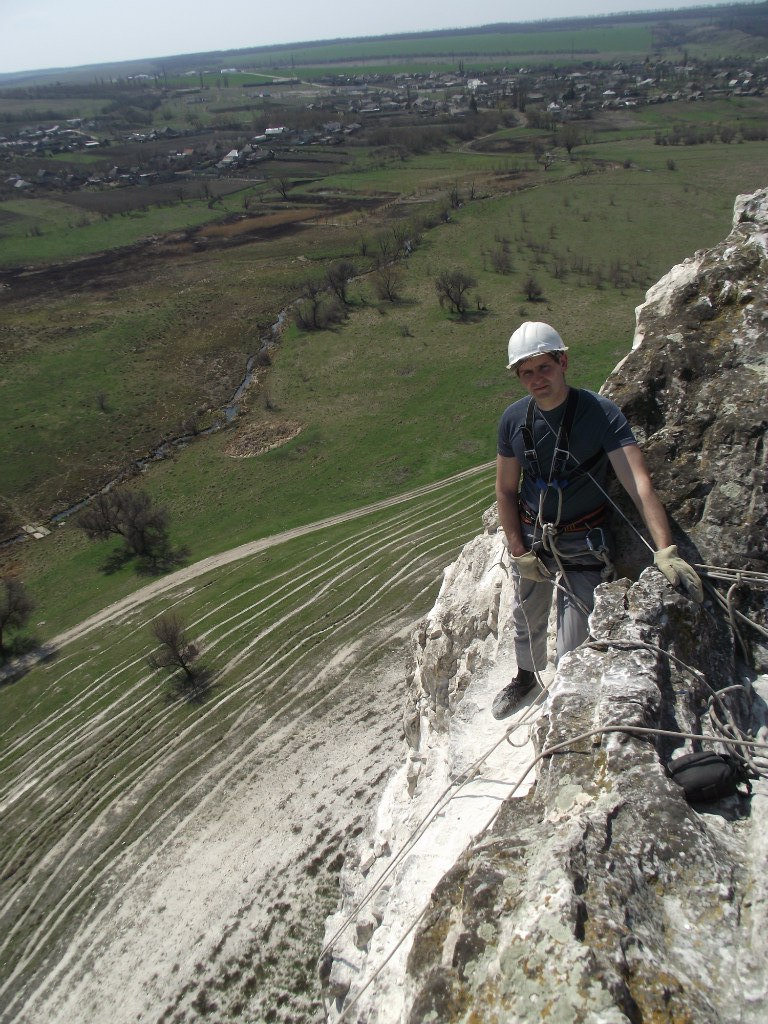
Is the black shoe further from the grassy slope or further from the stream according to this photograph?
the stream

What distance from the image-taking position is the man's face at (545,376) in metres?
6.07

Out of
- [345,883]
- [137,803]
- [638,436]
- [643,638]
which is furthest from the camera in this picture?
[137,803]

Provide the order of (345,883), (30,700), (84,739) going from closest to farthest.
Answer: (345,883)
(84,739)
(30,700)

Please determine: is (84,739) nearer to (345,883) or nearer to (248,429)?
(345,883)

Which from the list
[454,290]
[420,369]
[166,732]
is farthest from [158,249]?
[166,732]

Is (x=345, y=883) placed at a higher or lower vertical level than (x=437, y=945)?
lower

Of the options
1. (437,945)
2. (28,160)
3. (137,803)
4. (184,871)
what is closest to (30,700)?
(137,803)

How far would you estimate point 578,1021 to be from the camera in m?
3.57

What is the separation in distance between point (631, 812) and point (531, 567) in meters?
3.06

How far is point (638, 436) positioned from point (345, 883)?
765 centimetres

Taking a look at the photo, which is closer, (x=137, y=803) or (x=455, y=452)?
(x=137, y=803)

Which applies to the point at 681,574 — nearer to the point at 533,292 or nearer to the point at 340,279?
the point at 533,292

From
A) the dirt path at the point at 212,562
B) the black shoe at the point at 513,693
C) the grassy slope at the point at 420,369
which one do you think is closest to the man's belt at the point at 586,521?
the black shoe at the point at 513,693

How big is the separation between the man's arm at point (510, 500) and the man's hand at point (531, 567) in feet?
0.31
